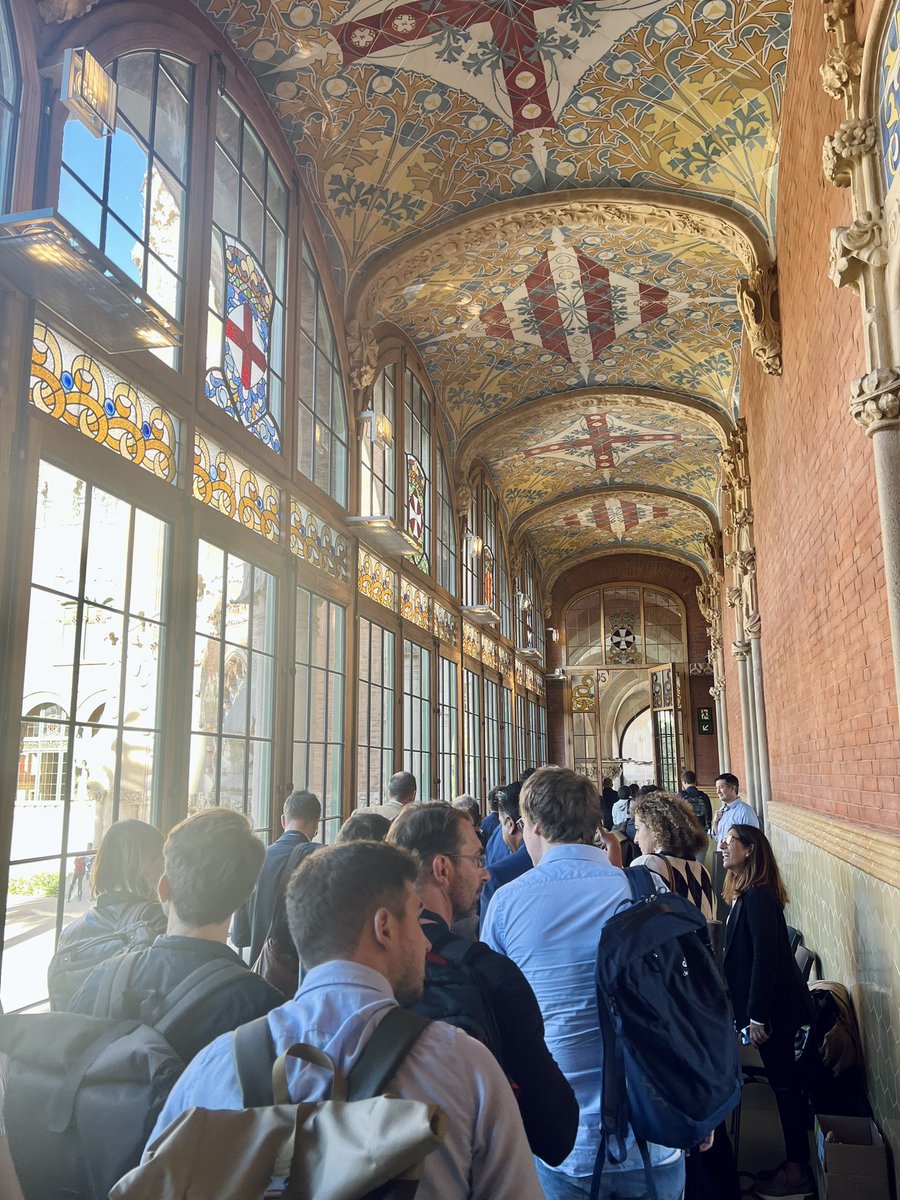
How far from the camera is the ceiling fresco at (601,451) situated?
1191cm

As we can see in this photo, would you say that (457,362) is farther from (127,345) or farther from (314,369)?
(127,345)

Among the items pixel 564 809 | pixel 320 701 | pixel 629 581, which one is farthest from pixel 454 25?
pixel 629 581

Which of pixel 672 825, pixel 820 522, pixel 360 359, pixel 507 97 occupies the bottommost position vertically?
pixel 672 825

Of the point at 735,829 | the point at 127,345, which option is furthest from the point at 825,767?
the point at 127,345

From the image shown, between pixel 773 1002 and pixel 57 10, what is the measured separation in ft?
16.1

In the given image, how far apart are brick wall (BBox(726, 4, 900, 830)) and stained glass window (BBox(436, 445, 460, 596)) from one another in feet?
14.2

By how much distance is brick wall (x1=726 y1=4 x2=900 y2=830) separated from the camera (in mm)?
3723

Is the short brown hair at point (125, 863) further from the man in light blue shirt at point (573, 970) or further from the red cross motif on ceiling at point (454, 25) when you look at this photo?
the red cross motif on ceiling at point (454, 25)

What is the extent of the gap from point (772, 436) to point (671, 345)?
3371mm

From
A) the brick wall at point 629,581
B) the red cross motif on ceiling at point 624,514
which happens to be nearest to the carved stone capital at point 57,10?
the red cross motif on ceiling at point 624,514

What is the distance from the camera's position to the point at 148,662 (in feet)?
14.0

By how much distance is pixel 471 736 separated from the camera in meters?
12.2

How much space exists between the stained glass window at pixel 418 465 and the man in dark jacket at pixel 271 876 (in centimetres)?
546

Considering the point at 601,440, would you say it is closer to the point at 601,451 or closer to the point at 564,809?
the point at 601,451
